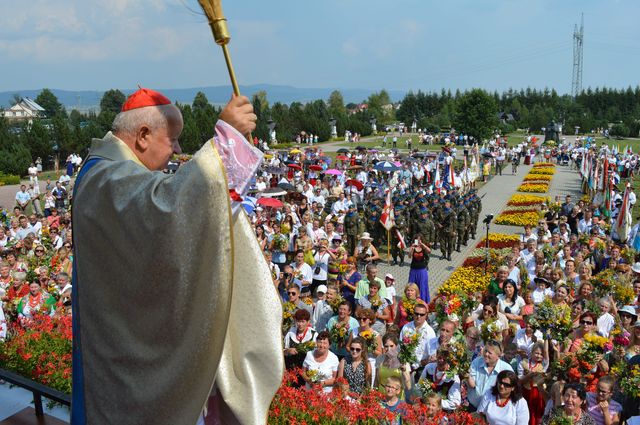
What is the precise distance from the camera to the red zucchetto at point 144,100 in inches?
73.0

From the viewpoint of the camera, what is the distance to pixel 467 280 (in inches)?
513

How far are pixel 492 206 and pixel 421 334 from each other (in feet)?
65.9

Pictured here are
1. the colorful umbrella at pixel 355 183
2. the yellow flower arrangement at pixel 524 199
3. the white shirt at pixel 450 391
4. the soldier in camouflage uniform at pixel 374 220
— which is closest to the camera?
the white shirt at pixel 450 391

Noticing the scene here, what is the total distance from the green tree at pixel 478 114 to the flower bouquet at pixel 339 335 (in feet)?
162

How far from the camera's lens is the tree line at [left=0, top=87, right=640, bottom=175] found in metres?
38.5

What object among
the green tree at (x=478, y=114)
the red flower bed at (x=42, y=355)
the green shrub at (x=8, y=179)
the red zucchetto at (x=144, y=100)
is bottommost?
the green shrub at (x=8, y=179)

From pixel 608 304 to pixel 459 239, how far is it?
956cm

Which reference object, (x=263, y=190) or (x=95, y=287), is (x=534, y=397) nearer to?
(x=95, y=287)

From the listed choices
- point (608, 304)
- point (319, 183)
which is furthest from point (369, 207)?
point (608, 304)

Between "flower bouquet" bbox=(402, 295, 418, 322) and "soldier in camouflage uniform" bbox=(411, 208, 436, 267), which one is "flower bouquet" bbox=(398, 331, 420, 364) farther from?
"soldier in camouflage uniform" bbox=(411, 208, 436, 267)

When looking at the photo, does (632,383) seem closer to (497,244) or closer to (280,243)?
(280,243)

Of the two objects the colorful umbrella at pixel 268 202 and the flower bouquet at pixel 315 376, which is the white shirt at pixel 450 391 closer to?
the flower bouquet at pixel 315 376

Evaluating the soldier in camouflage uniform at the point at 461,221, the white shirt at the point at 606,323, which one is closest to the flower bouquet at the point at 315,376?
the white shirt at the point at 606,323

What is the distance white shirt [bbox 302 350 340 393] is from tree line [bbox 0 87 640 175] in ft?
18.2
